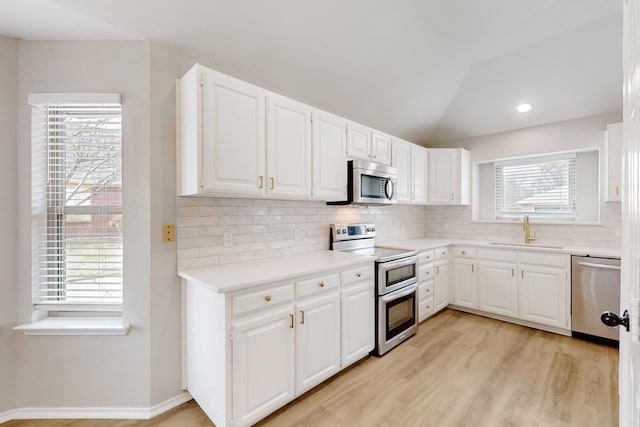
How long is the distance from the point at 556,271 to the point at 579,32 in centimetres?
236

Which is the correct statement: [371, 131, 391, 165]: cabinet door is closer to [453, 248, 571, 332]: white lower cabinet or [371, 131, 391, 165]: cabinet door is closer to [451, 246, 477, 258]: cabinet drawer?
[451, 246, 477, 258]: cabinet drawer

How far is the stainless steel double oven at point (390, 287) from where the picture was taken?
2.65 m

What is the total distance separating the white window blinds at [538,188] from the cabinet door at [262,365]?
3692 mm

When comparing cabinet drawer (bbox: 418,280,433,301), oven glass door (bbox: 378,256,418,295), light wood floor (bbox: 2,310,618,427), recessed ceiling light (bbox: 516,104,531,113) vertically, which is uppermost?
recessed ceiling light (bbox: 516,104,531,113)

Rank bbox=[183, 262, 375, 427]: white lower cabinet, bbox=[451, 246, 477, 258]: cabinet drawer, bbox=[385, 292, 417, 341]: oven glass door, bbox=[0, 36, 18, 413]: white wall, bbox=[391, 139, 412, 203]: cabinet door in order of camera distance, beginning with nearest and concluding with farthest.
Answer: bbox=[183, 262, 375, 427]: white lower cabinet → bbox=[0, 36, 18, 413]: white wall → bbox=[385, 292, 417, 341]: oven glass door → bbox=[391, 139, 412, 203]: cabinet door → bbox=[451, 246, 477, 258]: cabinet drawer

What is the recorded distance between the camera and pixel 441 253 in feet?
12.3

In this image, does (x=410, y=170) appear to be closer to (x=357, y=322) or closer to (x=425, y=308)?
(x=425, y=308)

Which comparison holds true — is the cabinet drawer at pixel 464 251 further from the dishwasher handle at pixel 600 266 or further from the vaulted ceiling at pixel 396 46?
the vaulted ceiling at pixel 396 46

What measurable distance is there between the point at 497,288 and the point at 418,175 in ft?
5.56

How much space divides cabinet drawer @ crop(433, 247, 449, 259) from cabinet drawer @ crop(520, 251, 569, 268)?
0.82 metres

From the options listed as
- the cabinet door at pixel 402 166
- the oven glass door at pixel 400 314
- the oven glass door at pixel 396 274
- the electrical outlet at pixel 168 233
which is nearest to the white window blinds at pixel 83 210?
the electrical outlet at pixel 168 233

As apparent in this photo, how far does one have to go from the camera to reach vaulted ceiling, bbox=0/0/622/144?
6.02 ft

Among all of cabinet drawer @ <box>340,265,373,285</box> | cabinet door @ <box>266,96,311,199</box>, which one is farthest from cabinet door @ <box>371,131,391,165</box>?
cabinet drawer @ <box>340,265,373,285</box>

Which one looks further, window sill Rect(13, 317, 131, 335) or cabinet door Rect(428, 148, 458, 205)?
cabinet door Rect(428, 148, 458, 205)
